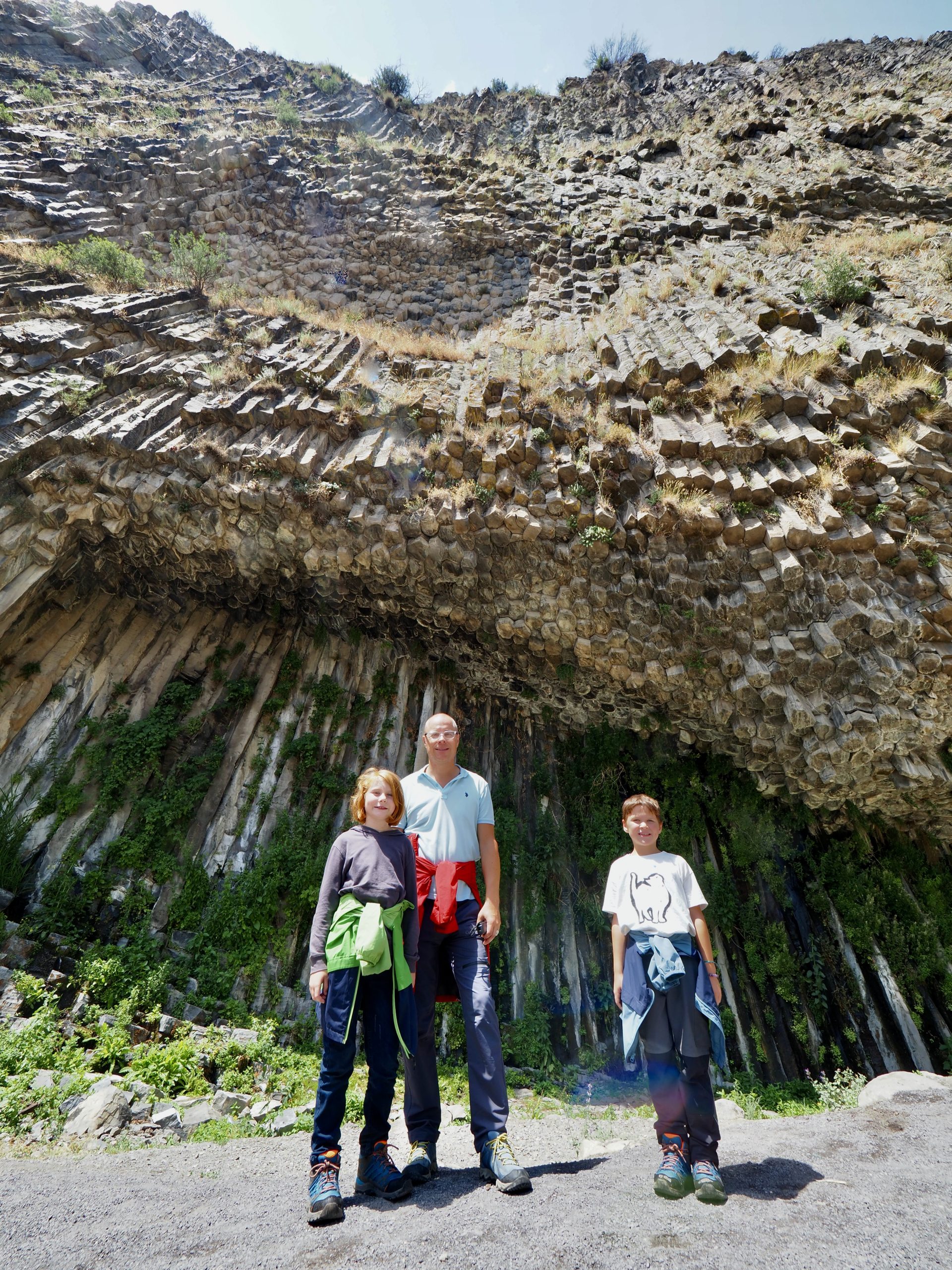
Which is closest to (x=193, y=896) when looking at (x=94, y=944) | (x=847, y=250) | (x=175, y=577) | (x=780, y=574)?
(x=94, y=944)

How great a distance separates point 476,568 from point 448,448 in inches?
65.7

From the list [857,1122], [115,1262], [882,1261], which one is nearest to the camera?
[882,1261]

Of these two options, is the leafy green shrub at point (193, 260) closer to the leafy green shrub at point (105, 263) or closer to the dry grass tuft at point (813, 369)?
the leafy green shrub at point (105, 263)

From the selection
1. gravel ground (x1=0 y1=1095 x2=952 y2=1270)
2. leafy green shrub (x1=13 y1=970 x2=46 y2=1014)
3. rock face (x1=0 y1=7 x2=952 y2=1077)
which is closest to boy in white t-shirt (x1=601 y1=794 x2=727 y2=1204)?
gravel ground (x1=0 y1=1095 x2=952 y2=1270)

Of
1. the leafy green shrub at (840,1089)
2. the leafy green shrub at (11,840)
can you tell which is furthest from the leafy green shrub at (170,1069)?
the leafy green shrub at (840,1089)

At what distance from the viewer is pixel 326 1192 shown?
3123 mm

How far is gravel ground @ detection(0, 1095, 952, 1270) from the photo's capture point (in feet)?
8.82

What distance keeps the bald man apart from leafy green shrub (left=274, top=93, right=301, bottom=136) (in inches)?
917

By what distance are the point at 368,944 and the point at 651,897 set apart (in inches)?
68.4

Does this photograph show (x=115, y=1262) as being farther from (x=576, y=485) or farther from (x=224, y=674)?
(x=224, y=674)

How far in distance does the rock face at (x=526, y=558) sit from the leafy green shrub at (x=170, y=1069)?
185 centimetres

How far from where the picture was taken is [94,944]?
7.40 metres

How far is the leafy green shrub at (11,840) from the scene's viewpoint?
795 cm

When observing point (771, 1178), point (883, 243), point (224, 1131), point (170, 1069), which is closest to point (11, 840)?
point (170, 1069)
